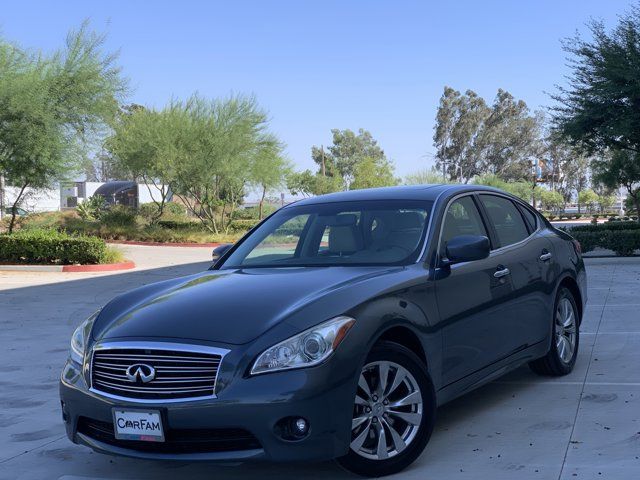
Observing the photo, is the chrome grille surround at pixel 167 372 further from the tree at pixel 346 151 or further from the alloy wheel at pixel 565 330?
the tree at pixel 346 151

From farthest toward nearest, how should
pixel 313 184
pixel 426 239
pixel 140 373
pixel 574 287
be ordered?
pixel 313 184 → pixel 574 287 → pixel 426 239 → pixel 140 373

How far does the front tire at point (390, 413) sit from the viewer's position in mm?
4211

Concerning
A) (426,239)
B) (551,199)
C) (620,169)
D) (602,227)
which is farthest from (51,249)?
(551,199)

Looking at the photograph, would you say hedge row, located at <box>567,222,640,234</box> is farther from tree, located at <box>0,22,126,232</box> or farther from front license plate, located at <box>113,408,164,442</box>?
front license plate, located at <box>113,408,164,442</box>

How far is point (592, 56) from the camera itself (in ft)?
69.2

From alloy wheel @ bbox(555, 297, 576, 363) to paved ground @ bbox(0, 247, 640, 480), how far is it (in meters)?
0.21

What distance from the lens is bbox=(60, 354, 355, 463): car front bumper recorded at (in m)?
3.87

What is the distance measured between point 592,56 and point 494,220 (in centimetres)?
1670

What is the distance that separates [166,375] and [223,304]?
56 centimetres

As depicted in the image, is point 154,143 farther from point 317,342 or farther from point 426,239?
point 317,342

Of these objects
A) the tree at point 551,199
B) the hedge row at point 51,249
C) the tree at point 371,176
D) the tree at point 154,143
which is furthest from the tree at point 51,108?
the tree at point 551,199

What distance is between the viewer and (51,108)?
2227 cm

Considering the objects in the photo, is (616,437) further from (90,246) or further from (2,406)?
(90,246)

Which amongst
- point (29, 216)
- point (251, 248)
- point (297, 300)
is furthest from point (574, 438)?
point (29, 216)
